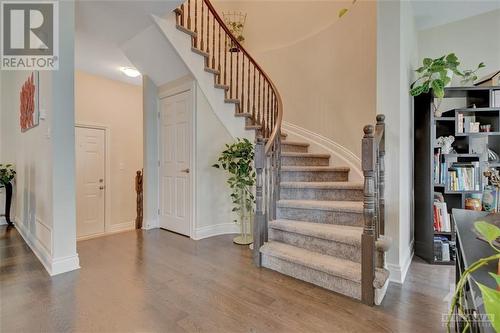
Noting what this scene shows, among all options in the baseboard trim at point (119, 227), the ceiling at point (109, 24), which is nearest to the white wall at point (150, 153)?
the ceiling at point (109, 24)

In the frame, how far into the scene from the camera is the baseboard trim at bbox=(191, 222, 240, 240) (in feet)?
11.3

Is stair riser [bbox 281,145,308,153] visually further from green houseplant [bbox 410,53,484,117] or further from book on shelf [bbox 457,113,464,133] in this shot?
book on shelf [bbox 457,113,464,133]

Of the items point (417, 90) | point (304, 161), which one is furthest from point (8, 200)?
point (417, 90)

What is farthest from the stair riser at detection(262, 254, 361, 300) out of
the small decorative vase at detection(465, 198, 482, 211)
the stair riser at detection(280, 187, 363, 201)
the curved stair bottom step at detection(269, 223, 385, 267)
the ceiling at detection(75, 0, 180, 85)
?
the ceiling at detection(75, 0, 180, 85)

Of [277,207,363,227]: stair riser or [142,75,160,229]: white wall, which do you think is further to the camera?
[142,75,160,229]: white wall

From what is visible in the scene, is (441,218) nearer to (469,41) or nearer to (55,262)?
(469,41)

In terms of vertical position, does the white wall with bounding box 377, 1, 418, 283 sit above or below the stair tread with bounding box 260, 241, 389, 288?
above

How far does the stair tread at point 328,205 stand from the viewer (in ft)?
7.97

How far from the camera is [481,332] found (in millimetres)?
585

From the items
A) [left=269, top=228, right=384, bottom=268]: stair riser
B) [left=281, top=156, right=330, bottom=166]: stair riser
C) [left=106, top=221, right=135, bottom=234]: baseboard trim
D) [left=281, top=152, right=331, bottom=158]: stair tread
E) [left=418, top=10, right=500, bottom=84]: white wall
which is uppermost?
[left=418, top=10, right=500, bottom=84]: white wall

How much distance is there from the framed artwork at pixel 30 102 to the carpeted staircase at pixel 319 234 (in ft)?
8.92

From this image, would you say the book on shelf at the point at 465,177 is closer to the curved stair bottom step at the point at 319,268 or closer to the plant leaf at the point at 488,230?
Answer: the curved stair bottom step at the point at 319,268

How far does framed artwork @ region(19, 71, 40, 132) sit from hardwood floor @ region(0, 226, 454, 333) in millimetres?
1478

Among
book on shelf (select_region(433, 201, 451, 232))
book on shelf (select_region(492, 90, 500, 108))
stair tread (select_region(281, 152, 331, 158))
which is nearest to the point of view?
book on shelf (select_region(492, 90, 500, 108))
